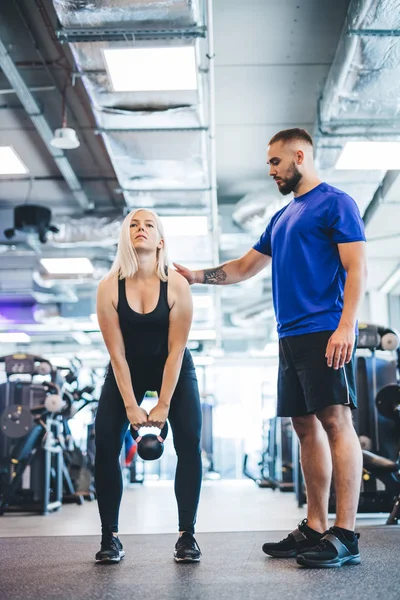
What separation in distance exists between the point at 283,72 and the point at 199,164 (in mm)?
922

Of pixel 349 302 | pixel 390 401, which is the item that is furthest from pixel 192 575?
pixel 390 401

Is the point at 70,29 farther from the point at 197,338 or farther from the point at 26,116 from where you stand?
the point at 197,338

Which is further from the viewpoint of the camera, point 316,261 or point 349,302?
point 316,261

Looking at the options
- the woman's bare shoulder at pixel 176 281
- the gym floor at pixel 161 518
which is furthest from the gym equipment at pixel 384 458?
the woman's bare shoulder at pixel 176 281

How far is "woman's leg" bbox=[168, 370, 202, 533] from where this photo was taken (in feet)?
7.40

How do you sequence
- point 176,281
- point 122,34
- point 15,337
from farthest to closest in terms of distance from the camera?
point 15,337, point 122,34, point 176,281

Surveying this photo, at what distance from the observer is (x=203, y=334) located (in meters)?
12.0

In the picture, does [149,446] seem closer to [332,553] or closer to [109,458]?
[109,458]

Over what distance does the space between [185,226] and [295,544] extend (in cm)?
457

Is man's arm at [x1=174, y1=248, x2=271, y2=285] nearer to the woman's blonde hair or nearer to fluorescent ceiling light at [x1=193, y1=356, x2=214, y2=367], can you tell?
the woman's blonde hair

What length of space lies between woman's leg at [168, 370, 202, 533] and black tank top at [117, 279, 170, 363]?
139 millimetres

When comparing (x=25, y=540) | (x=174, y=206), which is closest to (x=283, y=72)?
(x=174, y=206)

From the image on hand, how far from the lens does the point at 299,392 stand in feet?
7.41

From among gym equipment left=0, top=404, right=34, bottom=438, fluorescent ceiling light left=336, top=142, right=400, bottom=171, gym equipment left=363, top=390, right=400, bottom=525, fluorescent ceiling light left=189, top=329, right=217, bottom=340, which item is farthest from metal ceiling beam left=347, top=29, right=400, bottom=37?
fluorescent ceiling light left=189, top=329, right=217, bottom=340
